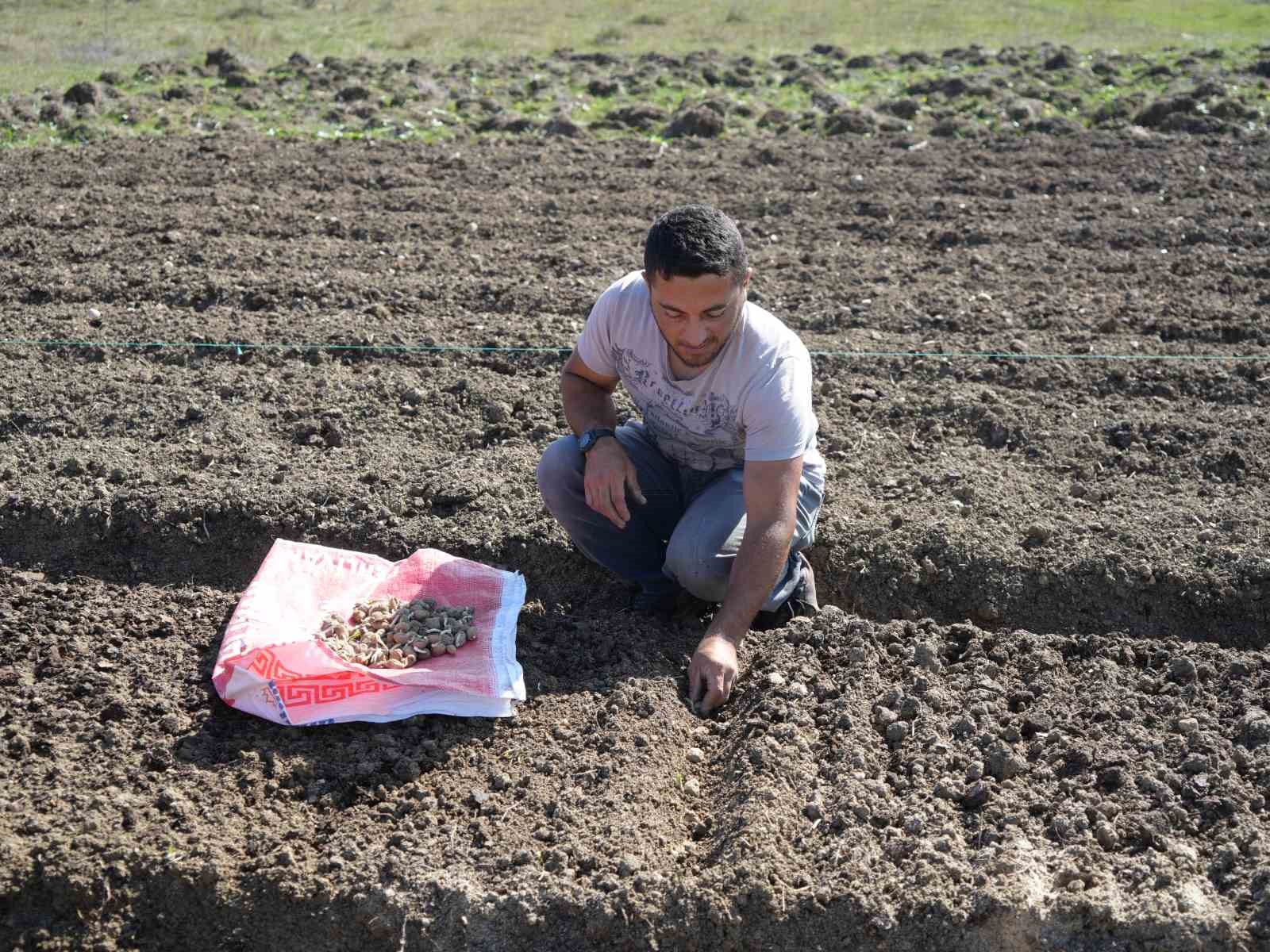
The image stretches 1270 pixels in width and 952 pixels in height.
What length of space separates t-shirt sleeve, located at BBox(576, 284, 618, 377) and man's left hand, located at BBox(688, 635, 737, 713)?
878 mm

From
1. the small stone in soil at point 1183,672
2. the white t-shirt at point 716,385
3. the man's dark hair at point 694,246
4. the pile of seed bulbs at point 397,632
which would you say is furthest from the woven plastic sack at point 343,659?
the small stone in soil at point 1183,672

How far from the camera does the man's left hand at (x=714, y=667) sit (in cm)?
326

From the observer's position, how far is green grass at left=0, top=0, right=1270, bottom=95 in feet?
36.6

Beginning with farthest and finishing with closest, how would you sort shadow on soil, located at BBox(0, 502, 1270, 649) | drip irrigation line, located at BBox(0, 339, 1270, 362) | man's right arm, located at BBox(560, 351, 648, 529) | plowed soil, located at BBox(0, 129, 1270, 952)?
drip irrigation line, located at BBox(0, 339, 1270, 362)
shadow on soil, located at BBox(0, 502, 1270, 649)
man's right arm, located at BBox(560, 351, 648, 529)
plowed soil, located at BBox(0, 129, 1270, 952)

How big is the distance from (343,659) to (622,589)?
40.6 inches

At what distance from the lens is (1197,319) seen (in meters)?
5.60

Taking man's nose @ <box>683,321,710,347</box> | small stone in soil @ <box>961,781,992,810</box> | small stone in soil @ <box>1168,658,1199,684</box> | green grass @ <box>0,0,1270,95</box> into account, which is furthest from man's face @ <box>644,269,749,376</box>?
green grass @ <box>0,0,1270,95</box>

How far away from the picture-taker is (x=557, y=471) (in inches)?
150

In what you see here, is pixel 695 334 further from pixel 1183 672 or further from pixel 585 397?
pixel 1183 672

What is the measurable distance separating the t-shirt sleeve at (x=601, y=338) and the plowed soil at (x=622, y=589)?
0.70 metres

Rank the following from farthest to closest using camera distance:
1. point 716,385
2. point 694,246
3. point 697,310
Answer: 1. point 716,385
2. point 697,310
3. point 694,246

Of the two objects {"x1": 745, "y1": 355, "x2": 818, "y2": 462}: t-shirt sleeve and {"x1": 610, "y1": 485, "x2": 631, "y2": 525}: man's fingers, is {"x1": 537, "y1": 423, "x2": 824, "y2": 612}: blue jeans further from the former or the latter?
{"x1": 745, "y1": 355, "x2": 818, "y2": 462}: t-shirt sleeve

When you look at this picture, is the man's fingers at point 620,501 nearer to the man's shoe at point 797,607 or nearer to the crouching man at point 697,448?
the crouching man at point 697,448

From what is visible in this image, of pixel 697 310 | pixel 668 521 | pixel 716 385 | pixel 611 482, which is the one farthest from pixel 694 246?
pixel 668 521
